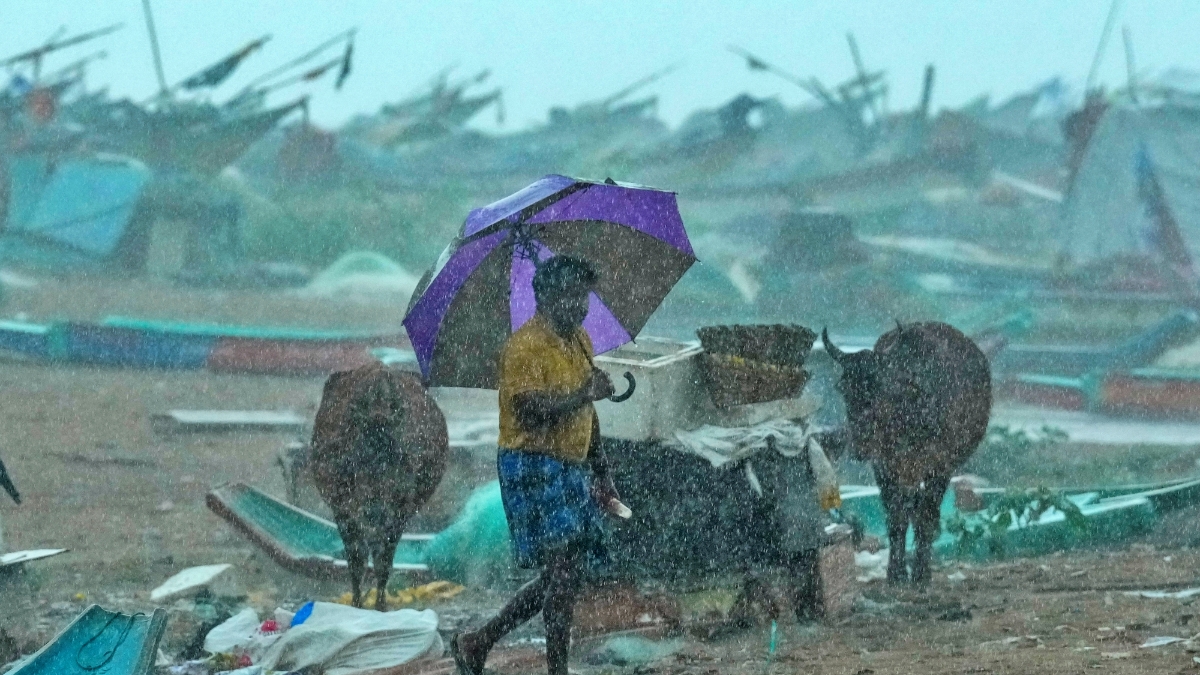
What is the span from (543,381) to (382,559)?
85.4 inches

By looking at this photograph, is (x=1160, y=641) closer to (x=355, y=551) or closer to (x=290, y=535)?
(x=355, y=551)

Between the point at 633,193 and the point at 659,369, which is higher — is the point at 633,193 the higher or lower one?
the higher one

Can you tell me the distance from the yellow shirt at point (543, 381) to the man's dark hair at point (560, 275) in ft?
0.34

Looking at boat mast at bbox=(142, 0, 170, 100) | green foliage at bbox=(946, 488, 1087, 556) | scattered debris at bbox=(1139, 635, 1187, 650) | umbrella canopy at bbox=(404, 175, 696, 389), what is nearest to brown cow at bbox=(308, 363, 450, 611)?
umbrella canopy at bbox=(404, 175, 696, 389)

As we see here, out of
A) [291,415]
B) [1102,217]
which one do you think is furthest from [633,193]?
[1102,217]

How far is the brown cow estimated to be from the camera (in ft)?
18.2

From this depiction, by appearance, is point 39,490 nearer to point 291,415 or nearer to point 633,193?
point 291,415

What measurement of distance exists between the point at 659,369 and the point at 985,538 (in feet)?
9.85

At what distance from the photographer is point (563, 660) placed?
4.03m

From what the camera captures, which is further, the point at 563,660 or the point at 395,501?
the point at 395,501

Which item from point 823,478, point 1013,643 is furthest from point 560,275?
point 1013,643

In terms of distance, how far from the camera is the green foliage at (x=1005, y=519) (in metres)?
7.04

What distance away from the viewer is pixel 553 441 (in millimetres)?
3855

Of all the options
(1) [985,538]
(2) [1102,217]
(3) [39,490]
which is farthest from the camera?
(2) [1102,217]
